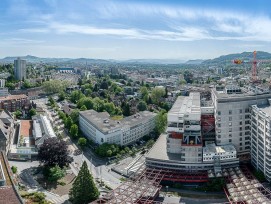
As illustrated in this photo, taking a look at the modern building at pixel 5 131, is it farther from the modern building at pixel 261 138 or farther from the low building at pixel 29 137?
the modern building at pixel 261 138

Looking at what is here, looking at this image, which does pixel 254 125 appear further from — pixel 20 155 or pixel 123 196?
pixel 20 155

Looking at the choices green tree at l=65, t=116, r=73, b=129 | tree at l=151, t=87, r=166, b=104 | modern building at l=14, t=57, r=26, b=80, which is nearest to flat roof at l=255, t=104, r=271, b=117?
green tree at l=65, t=116, r=73, b=129

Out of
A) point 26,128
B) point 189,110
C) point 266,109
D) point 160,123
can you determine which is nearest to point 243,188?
point 266,109

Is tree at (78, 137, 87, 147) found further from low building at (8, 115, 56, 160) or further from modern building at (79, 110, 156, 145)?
low building at (8, 115, 56, 160)

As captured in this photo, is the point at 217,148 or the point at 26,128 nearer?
the point at 217,148

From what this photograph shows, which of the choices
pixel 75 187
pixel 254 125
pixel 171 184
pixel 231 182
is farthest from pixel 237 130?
→ pixel 75 187

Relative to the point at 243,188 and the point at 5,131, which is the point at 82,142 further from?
the point at 243,188
